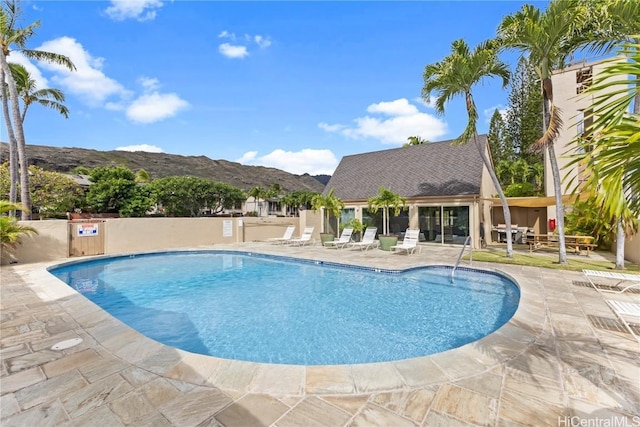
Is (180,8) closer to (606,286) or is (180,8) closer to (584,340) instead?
(584,340)

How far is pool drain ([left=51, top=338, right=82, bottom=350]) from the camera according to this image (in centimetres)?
417

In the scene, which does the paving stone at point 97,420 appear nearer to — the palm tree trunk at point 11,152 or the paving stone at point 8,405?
the paving stone at point 8,405

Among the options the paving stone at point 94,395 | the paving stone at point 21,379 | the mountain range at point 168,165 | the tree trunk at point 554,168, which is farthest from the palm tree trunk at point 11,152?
the mountain range at point 168,165

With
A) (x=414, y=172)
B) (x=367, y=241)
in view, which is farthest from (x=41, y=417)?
(x=414, y=172)

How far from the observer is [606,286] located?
711cm

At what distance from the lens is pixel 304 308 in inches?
289

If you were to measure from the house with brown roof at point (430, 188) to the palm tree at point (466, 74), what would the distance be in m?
3.51

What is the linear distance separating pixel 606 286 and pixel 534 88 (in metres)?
30.6

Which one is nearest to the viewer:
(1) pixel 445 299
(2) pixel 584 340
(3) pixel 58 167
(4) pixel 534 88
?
(2) pixel 584 340

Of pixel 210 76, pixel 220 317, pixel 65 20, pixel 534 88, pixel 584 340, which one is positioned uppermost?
pixel 534 88

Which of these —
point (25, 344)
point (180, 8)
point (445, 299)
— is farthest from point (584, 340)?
point (180, 8)

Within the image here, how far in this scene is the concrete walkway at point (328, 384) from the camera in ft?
8.94

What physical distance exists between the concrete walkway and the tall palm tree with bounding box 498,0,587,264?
22.5 feet

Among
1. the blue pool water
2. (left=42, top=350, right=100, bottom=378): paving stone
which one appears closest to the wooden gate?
the blue pool water
